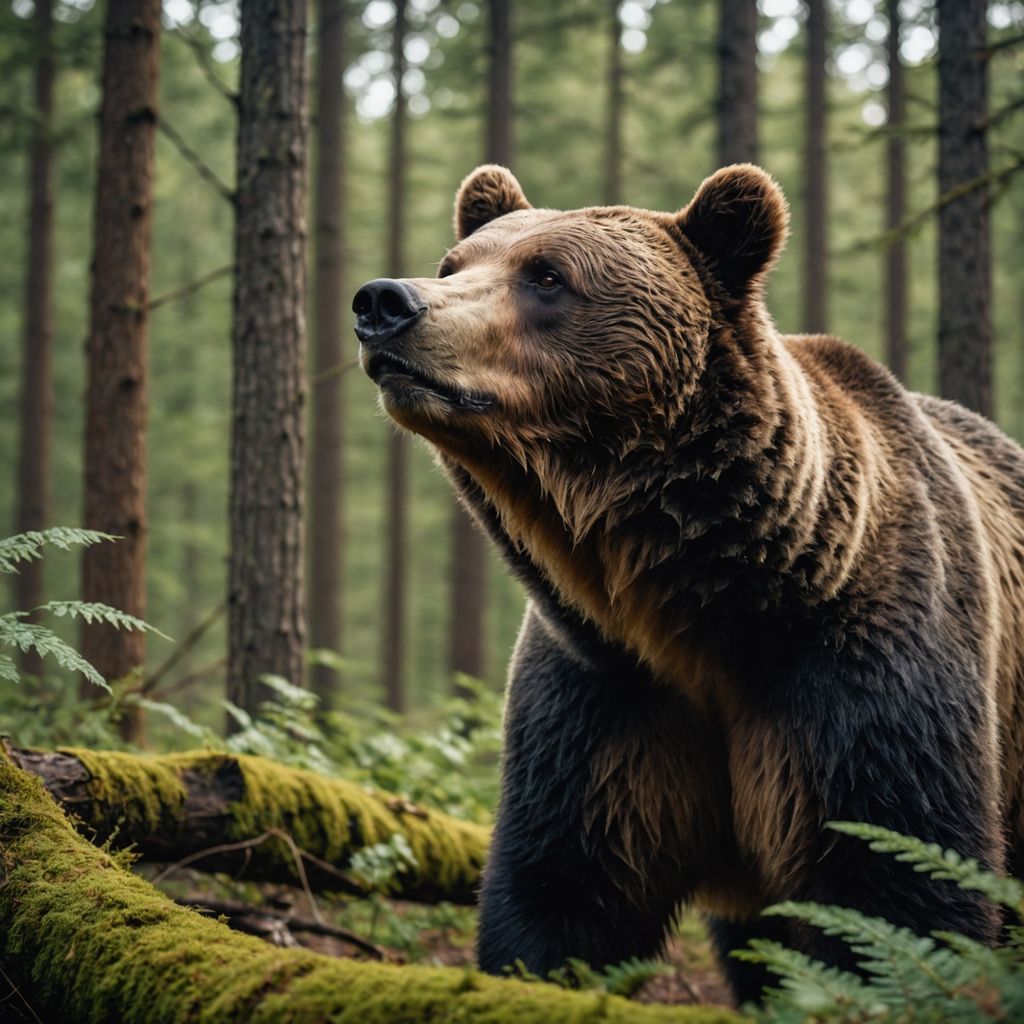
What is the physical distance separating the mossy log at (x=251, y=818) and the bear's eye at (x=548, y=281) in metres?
2.42

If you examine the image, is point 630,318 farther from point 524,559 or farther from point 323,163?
point 323,163

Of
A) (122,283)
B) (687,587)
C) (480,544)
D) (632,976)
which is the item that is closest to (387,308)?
(687,587)

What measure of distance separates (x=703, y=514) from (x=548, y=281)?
93 cm

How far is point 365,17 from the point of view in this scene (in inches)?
714

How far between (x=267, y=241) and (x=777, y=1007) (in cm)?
581

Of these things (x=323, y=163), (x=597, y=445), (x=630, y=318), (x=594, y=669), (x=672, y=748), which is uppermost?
(x=323, y=163)

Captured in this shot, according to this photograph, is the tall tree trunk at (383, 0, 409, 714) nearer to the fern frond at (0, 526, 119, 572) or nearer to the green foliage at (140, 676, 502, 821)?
the green foliage at (140, 676, 502, 821)

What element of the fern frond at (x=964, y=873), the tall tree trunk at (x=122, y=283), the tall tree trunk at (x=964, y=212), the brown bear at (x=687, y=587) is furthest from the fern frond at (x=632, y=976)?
the tall tree trunk at (x=964, y=212)

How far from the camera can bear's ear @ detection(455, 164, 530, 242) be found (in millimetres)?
4379

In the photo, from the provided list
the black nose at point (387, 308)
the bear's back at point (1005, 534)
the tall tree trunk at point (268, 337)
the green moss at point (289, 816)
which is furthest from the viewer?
the tall tree trunk at point (268, 337)

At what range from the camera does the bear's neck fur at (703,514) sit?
3.38 meters

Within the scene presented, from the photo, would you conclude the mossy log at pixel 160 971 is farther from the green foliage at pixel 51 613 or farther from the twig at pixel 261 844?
the twig at pixel 261 844

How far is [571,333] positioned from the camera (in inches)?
139

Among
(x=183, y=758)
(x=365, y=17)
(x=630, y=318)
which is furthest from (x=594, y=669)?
(x=365, y=17)
